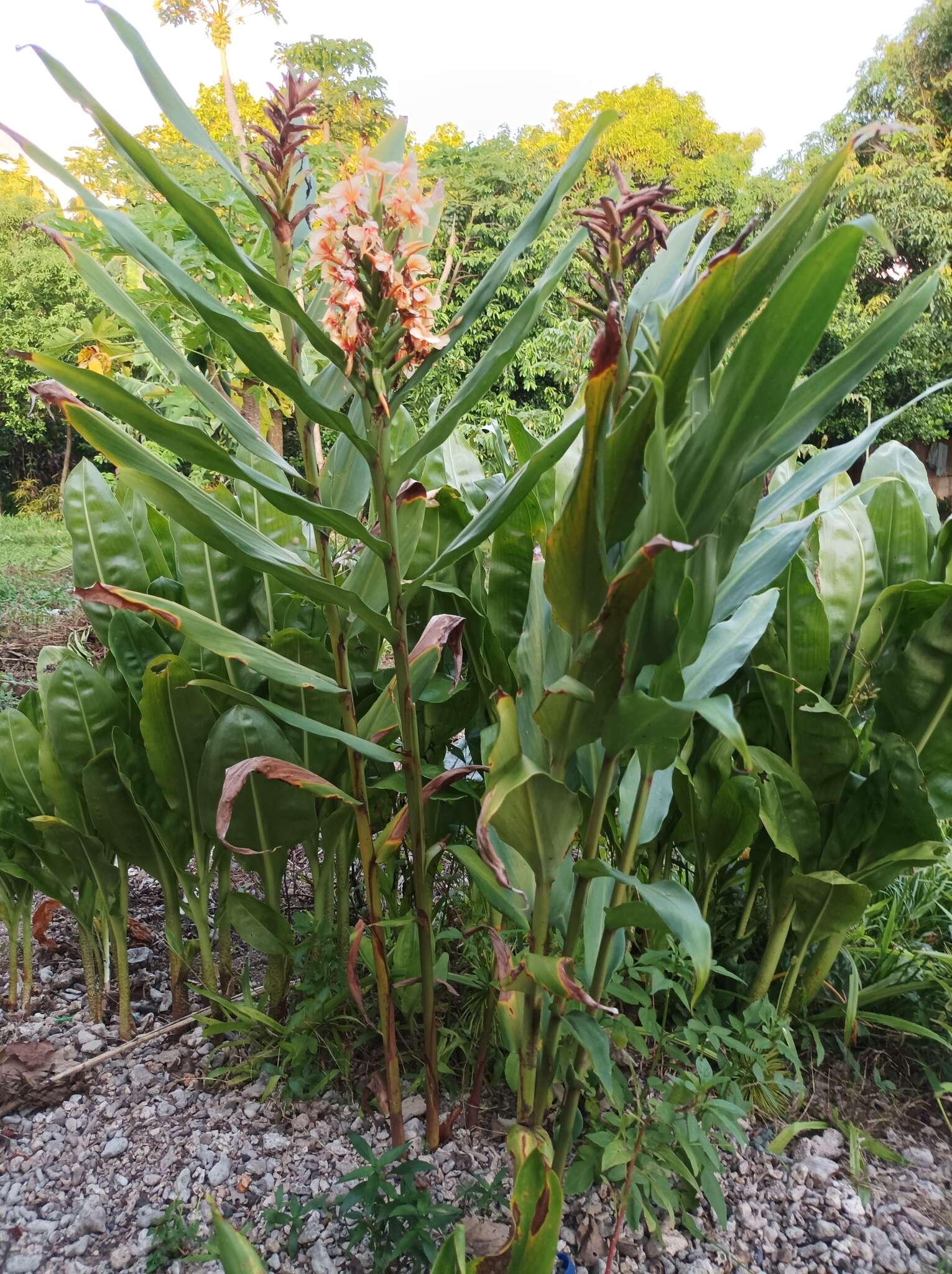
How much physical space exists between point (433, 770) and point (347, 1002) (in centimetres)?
42

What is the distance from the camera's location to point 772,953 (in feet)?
4.12

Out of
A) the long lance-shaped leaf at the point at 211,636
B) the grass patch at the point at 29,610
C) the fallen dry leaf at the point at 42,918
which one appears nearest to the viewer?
the long lance-shaped leaf at the point at 211,636

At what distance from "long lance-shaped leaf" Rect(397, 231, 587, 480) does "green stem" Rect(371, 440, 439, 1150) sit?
0.10 feet

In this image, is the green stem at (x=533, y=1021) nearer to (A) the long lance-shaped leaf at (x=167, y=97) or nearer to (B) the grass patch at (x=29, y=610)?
(A) the long lance-shaped leaf at (x=167, y=97)

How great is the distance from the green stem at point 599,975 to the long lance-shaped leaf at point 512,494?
0.29 meters

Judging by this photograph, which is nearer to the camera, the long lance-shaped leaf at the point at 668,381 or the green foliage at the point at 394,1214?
the long lance-shaped leaf at the point at 668,381

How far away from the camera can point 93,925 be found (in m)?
1.38

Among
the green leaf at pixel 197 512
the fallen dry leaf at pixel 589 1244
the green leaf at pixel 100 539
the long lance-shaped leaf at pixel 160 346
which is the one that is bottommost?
the fallen dry leaf at pixel 589 1244

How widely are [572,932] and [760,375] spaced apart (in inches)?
21.9

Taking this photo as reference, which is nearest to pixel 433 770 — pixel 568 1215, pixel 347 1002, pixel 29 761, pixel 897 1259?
pixel 347 1002

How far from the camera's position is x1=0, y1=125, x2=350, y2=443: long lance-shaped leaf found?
72 cm

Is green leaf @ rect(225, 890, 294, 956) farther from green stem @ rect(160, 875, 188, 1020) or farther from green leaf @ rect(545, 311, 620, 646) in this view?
green leaf @ rect(545, 311, 620, 646)

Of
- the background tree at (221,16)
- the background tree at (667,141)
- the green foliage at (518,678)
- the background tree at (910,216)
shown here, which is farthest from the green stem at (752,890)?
the background tree at (667,141)

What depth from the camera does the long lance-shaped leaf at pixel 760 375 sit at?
552 millimetres
